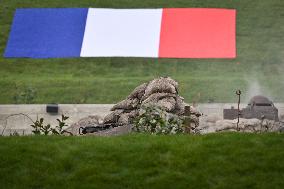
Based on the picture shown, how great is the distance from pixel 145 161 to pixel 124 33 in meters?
21.2

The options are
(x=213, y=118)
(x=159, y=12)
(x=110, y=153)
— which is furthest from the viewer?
(x=159, y=12)

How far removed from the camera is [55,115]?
28.4 m

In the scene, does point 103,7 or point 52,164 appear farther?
point 103,7

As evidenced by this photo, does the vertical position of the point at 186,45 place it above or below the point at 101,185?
above

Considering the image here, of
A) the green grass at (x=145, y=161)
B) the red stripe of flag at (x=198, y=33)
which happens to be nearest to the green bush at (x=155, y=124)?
the green grass at (x=145, y=161)

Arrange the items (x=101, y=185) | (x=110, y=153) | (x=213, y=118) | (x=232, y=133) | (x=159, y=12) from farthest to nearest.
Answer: (x=159, y=12) < (x=213, y=118) < (x=232, y=133) < (x=110, y=153) < (x=101, y=185)

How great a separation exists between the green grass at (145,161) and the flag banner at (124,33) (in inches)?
731

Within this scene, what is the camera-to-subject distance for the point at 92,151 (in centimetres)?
1459

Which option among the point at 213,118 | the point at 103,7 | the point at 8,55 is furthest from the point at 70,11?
the point at 213,118

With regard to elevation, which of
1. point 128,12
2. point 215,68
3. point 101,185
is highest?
point 128,12

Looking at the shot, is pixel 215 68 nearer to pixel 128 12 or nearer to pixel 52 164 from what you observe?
pixel 128 12

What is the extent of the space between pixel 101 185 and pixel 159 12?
23.5 metres

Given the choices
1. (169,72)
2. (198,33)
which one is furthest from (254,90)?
(198,33)

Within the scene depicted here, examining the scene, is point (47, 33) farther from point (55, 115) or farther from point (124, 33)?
point (55, 115)
